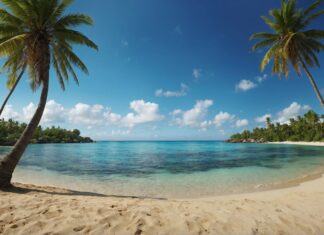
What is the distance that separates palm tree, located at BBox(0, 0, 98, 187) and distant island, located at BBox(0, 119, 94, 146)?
8982cm

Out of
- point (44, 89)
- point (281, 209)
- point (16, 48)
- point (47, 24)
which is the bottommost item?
point (281, 209)

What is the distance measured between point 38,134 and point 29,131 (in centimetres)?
11308

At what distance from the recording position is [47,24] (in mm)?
9812

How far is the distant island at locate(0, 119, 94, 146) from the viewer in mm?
79731

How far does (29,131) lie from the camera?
28.3 ft

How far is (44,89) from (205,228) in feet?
31.0

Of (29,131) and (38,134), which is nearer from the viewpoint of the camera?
(29,131)

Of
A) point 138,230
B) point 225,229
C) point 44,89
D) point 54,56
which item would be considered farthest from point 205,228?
point 54,56

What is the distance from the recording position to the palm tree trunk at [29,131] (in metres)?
8.07

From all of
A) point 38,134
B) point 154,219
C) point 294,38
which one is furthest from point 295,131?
point 38,134

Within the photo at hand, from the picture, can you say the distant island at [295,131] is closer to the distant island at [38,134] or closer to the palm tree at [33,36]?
the palm tree at [33,36]

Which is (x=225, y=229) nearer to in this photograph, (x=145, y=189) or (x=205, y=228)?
(x=205, y=228)

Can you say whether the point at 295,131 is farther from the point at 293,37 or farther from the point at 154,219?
the point at 154,219

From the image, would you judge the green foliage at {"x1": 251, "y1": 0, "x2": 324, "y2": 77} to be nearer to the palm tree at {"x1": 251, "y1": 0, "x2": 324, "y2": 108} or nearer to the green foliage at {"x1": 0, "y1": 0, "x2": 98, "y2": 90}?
the palm tree at {"x1": 251, "y1": 0, "x2": 324, "y2": 108}
